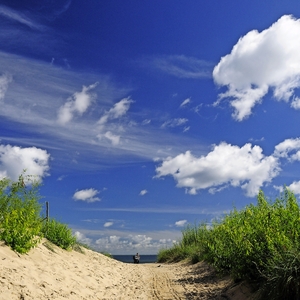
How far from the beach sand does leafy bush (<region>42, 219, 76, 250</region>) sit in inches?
75.3

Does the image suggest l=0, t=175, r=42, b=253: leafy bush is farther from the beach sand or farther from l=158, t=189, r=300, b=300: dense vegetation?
l=158, t=189, r=300, b=300: dense vegetation

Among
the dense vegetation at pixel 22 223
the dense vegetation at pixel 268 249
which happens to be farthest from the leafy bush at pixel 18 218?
the dense vegetation at pixel 268 249

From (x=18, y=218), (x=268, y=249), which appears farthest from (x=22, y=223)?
(x=268, y=249)

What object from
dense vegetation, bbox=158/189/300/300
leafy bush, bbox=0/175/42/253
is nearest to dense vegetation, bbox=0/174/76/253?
leafy bush, bbox=0/175/42/253

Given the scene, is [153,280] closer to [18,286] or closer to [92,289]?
[92,289]

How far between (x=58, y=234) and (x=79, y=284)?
6.02m

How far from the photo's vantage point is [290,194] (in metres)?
8.86

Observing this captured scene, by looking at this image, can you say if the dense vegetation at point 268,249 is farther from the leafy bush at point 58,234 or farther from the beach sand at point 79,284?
the leafy bush at point 58,234

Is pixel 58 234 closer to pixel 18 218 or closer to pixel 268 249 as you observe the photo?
pixel 18 218

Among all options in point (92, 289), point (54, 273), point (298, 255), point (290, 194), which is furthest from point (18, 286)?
point (290, 194)

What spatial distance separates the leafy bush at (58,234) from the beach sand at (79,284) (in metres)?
1.91

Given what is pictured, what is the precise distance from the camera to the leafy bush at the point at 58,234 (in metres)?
16.2

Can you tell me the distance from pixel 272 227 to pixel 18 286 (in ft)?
19.8

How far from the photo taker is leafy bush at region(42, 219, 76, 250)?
16156mm
